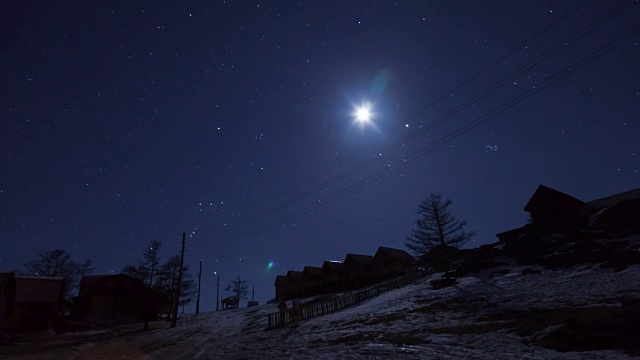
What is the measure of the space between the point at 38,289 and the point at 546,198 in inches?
2590

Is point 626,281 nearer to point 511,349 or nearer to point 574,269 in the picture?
point 574,269

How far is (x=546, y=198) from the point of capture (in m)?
40.8

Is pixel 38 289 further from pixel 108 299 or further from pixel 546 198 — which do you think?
pixel 546 198

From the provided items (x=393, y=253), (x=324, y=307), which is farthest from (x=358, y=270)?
(x=324, y=307)

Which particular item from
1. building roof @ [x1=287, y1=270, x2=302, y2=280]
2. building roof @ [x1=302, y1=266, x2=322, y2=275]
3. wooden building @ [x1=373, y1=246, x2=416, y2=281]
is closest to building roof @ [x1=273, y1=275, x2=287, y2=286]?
building roof @ [x1=287, y1=270, x2=302, y2=280]

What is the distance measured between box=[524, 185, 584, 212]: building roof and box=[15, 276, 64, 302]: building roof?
6238 cm

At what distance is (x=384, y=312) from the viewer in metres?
20.8

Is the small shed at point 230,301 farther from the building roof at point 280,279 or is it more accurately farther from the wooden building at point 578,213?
the wooden building at point 578,213

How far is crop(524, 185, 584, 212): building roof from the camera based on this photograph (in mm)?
39938

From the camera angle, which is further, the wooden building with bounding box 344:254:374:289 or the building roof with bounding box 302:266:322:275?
the building roof with bounding box 302:266:322:275

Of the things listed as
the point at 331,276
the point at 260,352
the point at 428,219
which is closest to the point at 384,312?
the point at 260,352

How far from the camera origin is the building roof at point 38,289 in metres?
43.4

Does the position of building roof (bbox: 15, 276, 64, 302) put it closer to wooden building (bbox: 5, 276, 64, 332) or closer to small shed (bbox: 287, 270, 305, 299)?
wooden building (bbox: 5, 276, 64, 332)

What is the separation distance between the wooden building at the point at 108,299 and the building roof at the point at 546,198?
53.9m
